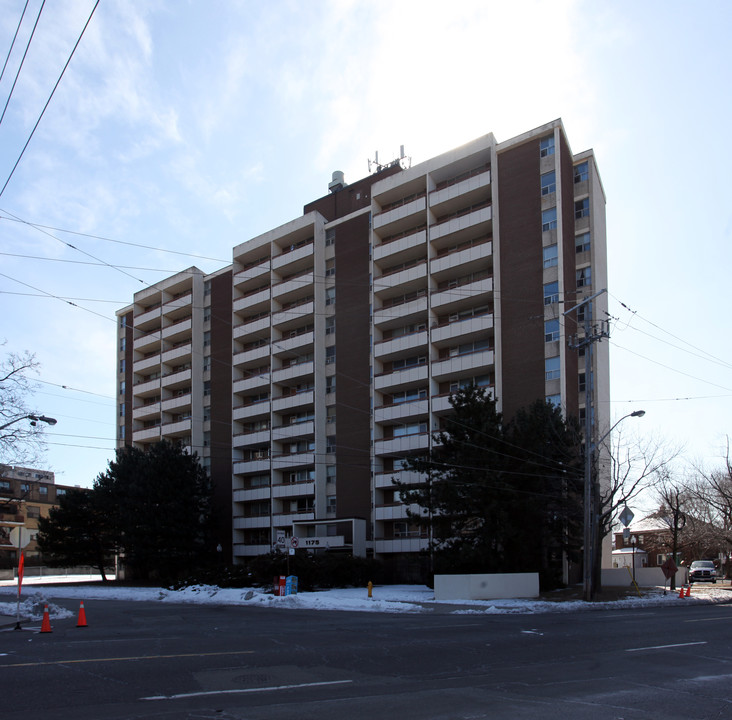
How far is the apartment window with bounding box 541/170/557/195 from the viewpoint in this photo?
45938 millimetres

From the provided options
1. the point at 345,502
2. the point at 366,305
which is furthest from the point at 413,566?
the point at 366,305

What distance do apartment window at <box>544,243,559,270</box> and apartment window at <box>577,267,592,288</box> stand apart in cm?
341

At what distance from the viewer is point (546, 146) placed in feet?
155

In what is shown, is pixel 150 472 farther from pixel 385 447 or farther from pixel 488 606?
pixel 488 606

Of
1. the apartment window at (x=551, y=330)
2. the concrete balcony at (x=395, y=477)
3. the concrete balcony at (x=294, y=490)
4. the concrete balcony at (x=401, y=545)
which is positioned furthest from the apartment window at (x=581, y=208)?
the concrete balcony at (x=294, y=490)

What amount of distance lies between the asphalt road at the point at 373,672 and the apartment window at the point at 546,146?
34.7m

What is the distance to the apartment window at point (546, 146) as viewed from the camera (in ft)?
153

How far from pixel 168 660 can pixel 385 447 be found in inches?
1523

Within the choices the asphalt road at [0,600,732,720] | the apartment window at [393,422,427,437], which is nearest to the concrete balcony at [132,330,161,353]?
the apartment window at [393,422,427,437]

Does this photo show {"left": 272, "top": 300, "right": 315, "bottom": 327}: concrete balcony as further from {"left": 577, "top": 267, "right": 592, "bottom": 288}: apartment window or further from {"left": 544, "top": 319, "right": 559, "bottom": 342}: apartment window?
{"left": 577, "top": 267, "right": 592, "bottom": 288}: apartment window

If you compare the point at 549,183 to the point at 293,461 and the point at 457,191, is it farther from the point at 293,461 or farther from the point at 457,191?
the point at 293,461

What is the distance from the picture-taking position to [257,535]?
60.3 m

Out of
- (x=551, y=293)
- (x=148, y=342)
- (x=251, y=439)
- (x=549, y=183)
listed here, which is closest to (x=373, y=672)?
(x=551, y=293)

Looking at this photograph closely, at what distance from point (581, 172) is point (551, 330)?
41.5 feet
